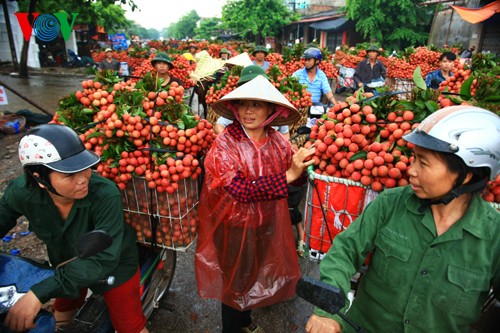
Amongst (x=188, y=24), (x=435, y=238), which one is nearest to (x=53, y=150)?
(x=435, y=238)

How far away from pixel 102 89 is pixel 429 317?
2793 mm

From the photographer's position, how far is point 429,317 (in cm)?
155

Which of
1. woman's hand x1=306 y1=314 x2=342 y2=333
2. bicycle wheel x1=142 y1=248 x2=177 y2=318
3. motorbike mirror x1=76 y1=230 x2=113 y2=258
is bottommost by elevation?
bicycle wheel x1=142 y1=248 x2=177 y2=318

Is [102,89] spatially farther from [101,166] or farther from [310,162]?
[310,162]

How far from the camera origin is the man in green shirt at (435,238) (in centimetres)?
143

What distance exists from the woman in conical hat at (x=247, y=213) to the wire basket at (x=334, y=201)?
20 cm

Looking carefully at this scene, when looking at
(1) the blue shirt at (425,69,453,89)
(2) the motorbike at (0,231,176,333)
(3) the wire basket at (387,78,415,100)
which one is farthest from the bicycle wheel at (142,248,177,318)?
(3) the wire basket at (387,78,415,100)

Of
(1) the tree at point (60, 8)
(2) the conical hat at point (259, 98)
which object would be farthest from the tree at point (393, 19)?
(2) the conical hat at point (259, 98)

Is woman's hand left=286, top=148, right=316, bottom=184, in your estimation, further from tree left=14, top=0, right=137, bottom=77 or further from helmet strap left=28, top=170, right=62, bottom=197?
tree left=14, top=0, right=137, bottom=77

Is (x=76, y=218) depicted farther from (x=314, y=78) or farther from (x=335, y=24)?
(x=335, y=24)

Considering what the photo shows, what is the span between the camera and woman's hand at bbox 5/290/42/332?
1.66 m

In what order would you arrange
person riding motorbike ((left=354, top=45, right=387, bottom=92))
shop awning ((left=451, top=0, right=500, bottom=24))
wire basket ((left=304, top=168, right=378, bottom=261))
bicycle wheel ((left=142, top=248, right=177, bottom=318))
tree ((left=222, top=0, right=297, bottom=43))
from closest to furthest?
wire basket ((left=304, top=168, right=378, bottom=261)) < bicycle wheel ((left=142, top=248, right=177, bottom=318)) < person riding motorbike ((left=354, top=45, right=387, bottom=92)) < shop awning ((left=451, top=0, right=500, bottom=24)) < tree ((left=222, top=0, right=297, bottom=43))

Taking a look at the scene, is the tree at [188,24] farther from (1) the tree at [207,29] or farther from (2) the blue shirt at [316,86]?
(2) the blue shirt at [316,86]

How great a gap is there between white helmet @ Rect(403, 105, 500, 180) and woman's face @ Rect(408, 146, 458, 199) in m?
0.07
